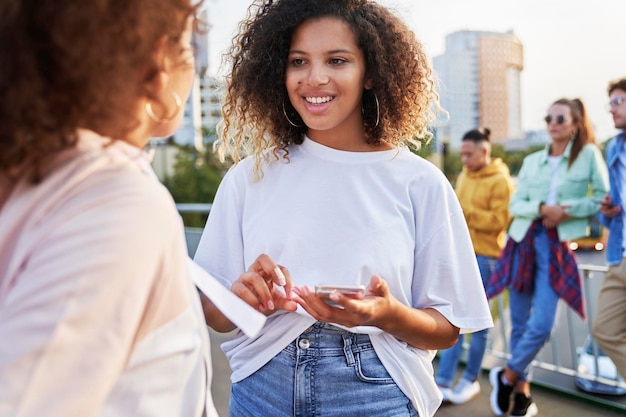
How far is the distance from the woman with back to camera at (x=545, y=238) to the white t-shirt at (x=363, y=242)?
2.85m

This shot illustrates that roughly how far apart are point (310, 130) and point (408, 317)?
2.04 ft

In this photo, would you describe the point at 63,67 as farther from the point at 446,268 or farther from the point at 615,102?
the point at 615,102

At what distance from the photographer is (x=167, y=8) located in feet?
2.84

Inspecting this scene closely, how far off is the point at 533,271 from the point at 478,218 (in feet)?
2.12

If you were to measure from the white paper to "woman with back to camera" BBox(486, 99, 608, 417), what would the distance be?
3.63 meters

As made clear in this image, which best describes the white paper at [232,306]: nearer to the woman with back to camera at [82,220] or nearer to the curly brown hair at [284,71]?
the woman with back to camera at [82,220]

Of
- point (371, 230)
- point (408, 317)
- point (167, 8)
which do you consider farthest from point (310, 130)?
point (167, 8)

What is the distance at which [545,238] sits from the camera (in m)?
4.37

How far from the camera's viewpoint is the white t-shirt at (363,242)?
1600 millimetres

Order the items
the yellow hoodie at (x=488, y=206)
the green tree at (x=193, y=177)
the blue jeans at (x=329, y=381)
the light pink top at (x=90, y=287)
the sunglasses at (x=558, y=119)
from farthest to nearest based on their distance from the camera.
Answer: the green tree at (x=193, y=177) < the yellow hoodie at (x=488, y=206) < the sunglasses at (x=558, y=119) < the blue jeans at (x=329, y=381) < the light pink top at (x=90, y=287)

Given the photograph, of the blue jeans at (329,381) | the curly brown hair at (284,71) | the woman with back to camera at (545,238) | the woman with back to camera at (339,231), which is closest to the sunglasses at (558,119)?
the woman with back to camera at (545,238)

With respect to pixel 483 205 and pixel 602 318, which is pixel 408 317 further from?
pixel 483 205

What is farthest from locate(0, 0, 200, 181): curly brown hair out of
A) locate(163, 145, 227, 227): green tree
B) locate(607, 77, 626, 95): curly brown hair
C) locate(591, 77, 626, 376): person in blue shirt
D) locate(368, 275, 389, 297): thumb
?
locate(163, 145, 227, 227): green tree

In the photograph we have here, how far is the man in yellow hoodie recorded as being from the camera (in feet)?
15.2
